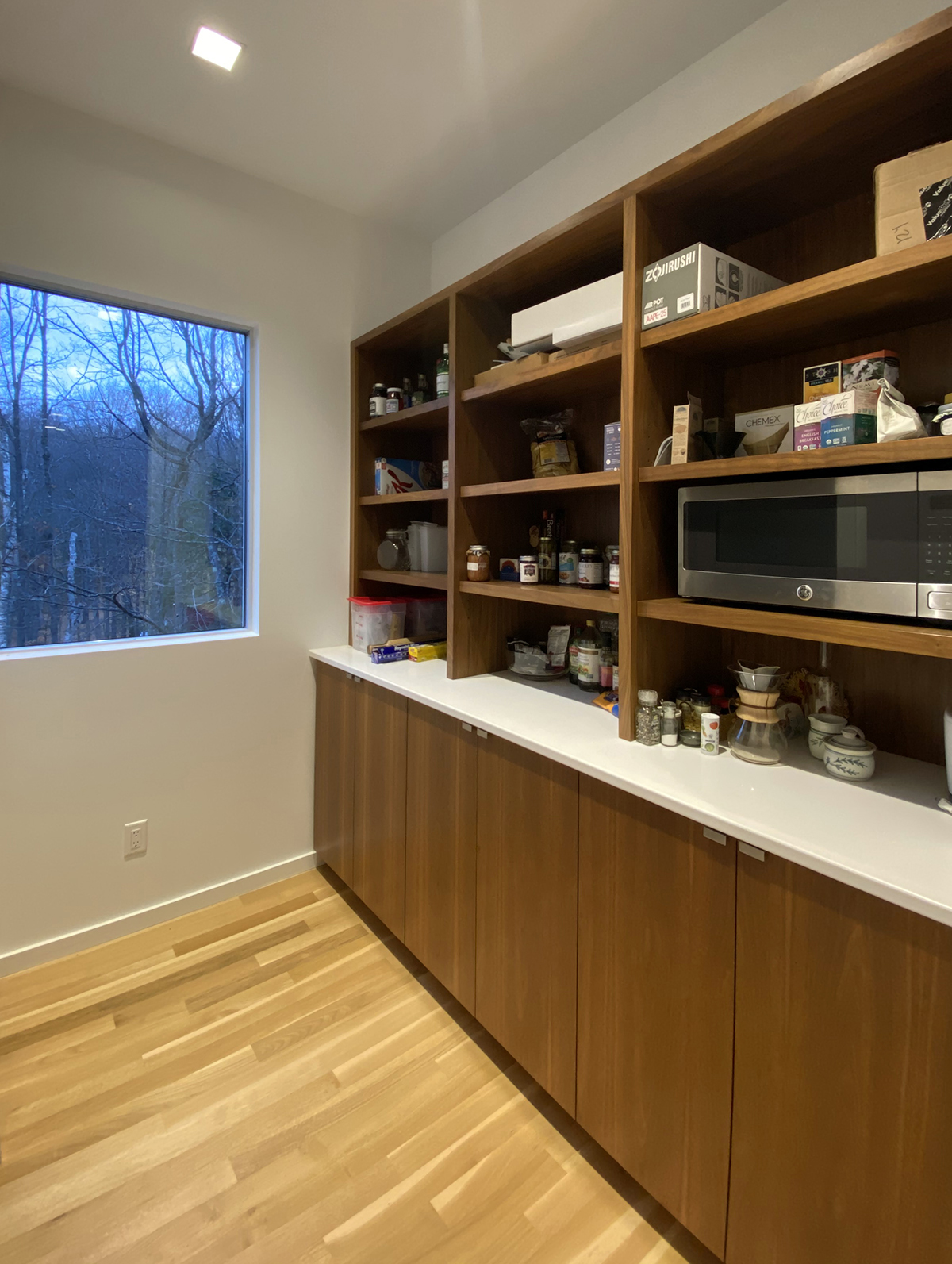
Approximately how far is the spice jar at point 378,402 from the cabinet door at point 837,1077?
2.01 m

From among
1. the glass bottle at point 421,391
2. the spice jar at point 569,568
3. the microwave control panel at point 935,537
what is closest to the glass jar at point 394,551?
the glass bottle at point 421,391

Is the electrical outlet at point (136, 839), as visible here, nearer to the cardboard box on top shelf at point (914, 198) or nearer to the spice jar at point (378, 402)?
the spice jar at point (378, 402)

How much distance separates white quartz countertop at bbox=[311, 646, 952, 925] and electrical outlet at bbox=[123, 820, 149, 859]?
46.5 inches

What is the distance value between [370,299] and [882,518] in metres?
2.15

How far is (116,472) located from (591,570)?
1.59 meters

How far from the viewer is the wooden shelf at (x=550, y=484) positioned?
1.44m

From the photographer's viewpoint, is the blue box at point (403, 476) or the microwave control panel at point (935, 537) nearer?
the microwave control panel at point (935, 537)

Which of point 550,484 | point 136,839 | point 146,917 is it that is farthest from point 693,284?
point 146,917

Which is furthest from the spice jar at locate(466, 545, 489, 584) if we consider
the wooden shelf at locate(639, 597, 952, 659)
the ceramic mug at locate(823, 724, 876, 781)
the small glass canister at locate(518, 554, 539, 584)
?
the ceramic mug at locate(823, 724, 876, 781)

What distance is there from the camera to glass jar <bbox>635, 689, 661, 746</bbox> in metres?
1.37

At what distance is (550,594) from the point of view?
5.38 feet

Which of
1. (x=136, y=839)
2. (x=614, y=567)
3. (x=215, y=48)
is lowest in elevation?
(x=136, y=839)

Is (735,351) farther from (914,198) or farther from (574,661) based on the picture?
(574,661)

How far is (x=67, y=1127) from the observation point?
1.38 metres
